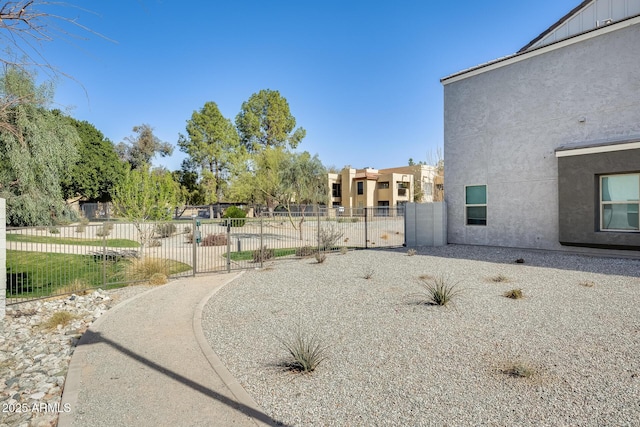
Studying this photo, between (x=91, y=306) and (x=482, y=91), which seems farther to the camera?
(x=482, y=91)

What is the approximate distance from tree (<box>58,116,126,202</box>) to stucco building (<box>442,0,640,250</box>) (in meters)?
39.2

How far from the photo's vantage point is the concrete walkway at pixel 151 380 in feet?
11.4

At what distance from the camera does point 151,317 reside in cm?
692

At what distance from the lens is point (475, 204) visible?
608 inches

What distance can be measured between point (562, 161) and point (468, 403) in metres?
11.7

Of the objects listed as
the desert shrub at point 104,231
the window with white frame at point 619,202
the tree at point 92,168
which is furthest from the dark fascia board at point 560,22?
the tree at point 92,168

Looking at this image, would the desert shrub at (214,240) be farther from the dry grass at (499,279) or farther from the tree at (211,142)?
the tree at (211,142)

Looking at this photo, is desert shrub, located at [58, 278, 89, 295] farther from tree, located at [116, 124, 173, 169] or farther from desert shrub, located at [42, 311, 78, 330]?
tree, located at [116, 124, 173, 169]

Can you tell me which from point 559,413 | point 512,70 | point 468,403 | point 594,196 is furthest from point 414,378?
point 512,70

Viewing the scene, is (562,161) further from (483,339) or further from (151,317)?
(151,317)

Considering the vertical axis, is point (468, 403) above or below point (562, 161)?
below

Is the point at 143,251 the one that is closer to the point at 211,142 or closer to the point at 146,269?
the point at 146,269

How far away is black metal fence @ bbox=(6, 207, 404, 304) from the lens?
10789 mm

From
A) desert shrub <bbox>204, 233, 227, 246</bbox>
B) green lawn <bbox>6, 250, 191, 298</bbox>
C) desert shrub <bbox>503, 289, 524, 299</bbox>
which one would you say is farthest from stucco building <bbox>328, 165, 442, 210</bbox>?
desert shrub <bbox>503, 289, 524, 299</bbox>
